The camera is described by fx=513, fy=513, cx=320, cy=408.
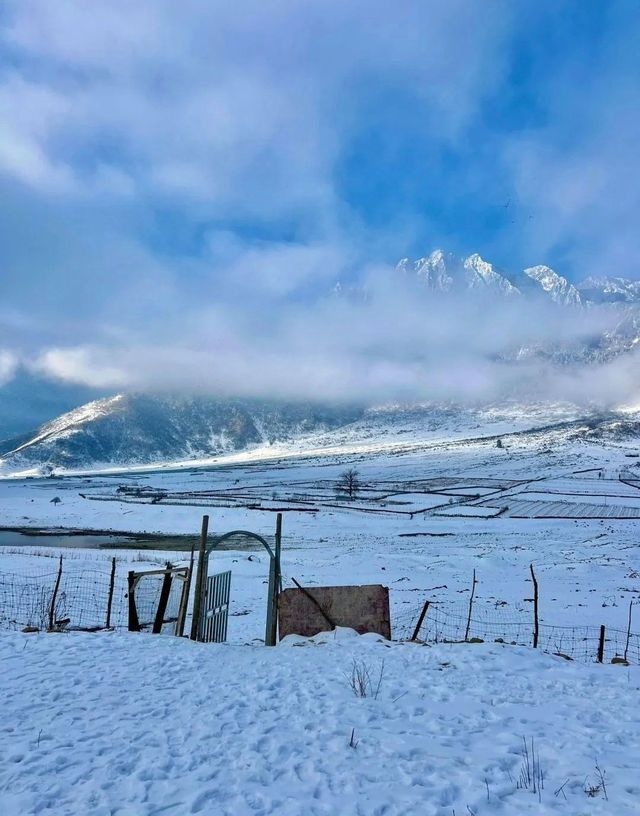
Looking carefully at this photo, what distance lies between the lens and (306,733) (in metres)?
8.22

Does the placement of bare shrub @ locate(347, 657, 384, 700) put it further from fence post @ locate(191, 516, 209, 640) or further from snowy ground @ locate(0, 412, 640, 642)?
snowy ground @ locate(0, 412, 640, 642)

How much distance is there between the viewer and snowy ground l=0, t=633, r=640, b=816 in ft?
20.4

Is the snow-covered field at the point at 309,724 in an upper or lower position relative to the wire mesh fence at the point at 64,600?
upper

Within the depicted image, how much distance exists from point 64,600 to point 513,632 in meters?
19.4

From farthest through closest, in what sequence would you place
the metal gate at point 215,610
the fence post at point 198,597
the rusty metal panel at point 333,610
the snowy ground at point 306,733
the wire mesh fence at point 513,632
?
the wire mesh fence at point 513,632 < the metal gate at point 215,610 < the rusty metal panel at point 333,610 < the fence post at point 198,597 < the snowy ground at point 306,733

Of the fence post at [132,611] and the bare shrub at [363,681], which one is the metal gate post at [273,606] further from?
the bare shrub at [363,681]

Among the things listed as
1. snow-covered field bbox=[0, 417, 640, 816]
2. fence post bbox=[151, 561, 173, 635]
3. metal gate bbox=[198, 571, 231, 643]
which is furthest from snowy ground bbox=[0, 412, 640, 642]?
fence post bbox=[151, 561, 173, 635]

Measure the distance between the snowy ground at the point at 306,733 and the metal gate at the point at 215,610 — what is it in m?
2.96

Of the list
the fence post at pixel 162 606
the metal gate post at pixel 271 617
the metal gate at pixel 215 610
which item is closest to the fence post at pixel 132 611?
the fence post at pixel 162 606

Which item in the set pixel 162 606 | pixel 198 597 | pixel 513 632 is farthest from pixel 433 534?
pixel 162 606

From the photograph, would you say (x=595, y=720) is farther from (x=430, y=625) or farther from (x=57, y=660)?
(x=430, y=625)

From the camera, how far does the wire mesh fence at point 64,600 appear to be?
1817 cm

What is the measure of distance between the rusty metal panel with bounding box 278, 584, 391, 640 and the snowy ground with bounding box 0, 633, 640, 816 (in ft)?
8.55

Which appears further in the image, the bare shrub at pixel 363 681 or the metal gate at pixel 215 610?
the metal gate at pixel 215 610
